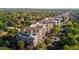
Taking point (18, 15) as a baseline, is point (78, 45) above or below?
below

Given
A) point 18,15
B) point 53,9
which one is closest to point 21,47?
point 18,15
